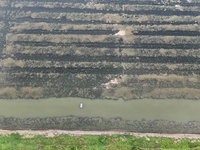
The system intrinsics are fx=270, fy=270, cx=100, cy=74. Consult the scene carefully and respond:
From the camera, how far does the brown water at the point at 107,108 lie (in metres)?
12.0

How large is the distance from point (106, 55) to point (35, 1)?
657cm

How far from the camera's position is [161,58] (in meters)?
14.2

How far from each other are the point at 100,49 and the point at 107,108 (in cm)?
374

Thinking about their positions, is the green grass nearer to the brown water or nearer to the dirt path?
the dirt path

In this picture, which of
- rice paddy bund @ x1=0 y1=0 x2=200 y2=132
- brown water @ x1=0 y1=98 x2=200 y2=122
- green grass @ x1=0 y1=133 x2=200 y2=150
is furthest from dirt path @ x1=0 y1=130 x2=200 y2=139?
rice paddy bund @ x1=0 y1=0 x2=200 y2=132

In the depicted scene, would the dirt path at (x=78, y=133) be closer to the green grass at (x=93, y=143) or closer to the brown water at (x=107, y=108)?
the green grass at (x=93, y=143)

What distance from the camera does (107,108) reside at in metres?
12.2

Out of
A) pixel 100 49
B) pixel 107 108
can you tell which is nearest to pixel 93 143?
pixel 107 108

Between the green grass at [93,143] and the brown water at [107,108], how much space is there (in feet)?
3.80

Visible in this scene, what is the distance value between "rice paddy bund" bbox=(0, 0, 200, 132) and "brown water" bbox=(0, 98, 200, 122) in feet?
0.84

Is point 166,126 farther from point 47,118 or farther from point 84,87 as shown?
point 47,118

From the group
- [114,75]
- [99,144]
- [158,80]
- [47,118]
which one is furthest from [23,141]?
[158,80]

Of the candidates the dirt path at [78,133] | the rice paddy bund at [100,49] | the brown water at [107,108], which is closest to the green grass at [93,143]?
the dirt path at [78,133]

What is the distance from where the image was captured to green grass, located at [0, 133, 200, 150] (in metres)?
10.7
